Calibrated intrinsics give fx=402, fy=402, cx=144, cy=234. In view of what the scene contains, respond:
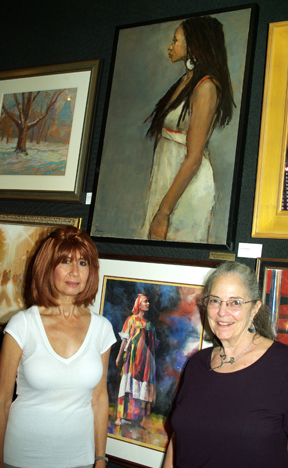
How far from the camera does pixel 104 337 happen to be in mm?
2043

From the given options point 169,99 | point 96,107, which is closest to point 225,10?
point 169,99

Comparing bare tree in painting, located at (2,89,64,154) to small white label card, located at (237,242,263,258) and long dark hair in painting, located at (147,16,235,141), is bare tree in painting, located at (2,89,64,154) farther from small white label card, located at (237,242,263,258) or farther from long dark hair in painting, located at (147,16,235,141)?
small white label card, located at (237,242,263,258)

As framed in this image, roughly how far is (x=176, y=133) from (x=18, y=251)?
1.27 meters

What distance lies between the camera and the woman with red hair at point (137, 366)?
7.07ft

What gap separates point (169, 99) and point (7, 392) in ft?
5.99

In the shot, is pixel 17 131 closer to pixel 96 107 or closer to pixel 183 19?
pixel 96 107

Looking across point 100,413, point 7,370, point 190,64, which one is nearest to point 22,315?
point 7,370

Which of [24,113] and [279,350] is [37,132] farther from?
[279,350]

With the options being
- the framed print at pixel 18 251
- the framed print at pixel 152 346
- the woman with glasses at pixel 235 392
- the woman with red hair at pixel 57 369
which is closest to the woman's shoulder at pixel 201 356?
the woman with glasses at pixel 235 392

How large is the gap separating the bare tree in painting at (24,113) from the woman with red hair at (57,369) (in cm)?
113

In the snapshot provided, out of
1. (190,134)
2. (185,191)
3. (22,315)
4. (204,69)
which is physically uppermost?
(204,69)

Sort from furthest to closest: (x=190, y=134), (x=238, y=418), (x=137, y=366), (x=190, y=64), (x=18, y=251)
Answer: (x=18, y=251)
(x=190, y=64)
(x=190, y=134)
(x=137, y=366)
(x=238, y=418)

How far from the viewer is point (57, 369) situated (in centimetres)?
180

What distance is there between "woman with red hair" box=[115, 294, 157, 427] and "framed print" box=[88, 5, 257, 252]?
47cm
